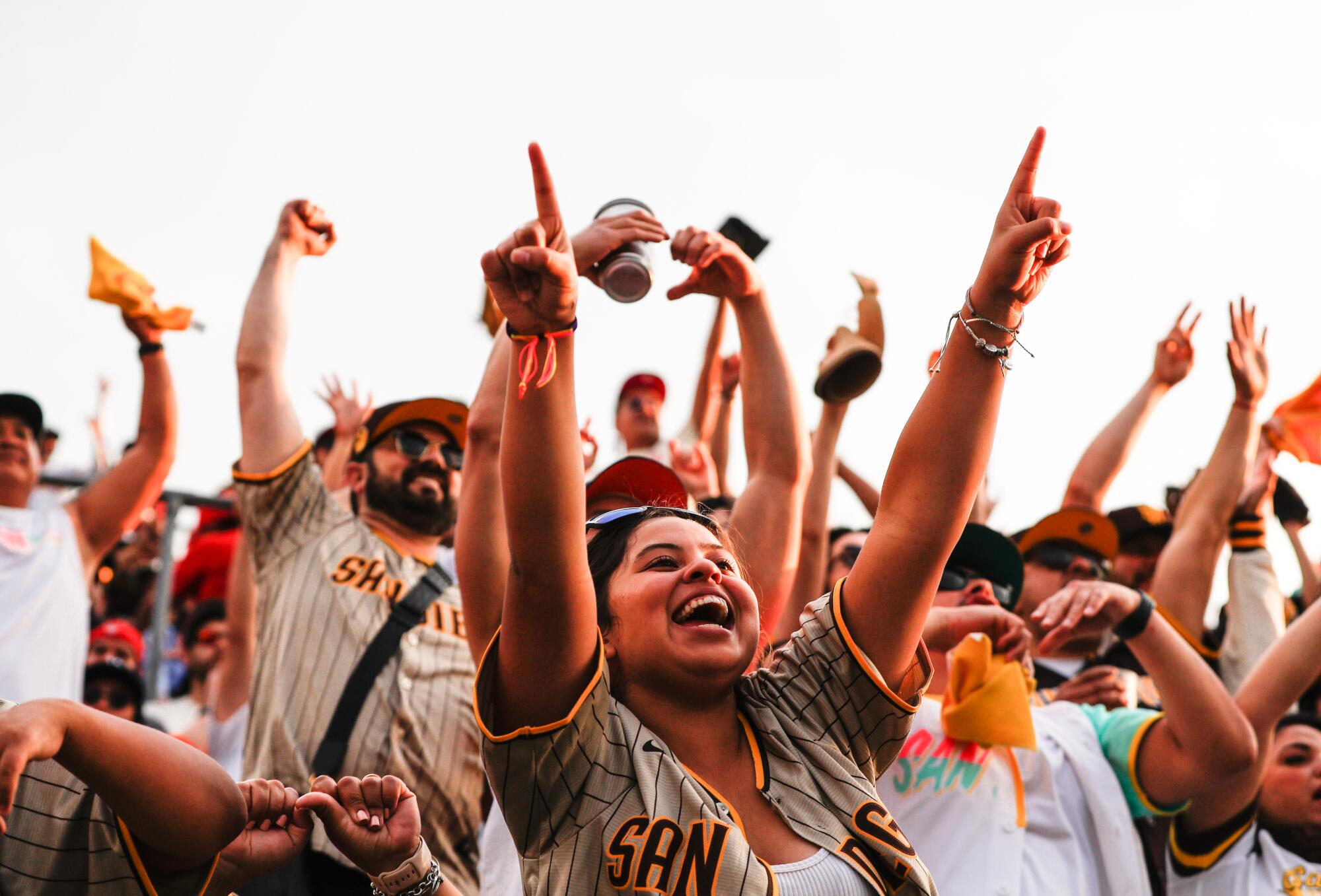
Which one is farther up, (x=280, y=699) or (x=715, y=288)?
(x=715, y=288)

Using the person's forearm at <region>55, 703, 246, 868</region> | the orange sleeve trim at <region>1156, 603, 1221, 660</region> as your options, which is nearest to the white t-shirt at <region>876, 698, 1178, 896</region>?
the orange sleeve trim at <region>1156, 603, 1221, 660</region>

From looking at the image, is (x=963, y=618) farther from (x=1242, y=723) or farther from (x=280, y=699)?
(x=280, y=699)

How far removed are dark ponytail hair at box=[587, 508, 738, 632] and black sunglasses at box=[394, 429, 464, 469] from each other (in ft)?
6.68

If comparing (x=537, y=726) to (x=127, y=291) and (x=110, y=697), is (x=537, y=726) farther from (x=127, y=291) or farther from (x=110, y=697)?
(x=110, y=697)

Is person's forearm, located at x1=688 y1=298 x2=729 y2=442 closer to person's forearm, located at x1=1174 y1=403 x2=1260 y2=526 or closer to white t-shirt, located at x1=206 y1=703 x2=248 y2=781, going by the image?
person's forearm, located at x1=1174 y1=403 x2=1260 y2=526

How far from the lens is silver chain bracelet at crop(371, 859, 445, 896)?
2.50m

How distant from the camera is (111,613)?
25.1 feet

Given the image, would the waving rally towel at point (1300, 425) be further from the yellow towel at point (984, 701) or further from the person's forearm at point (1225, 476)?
the yellow towel at point (984, 701)

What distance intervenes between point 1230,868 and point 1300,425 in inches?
91.7

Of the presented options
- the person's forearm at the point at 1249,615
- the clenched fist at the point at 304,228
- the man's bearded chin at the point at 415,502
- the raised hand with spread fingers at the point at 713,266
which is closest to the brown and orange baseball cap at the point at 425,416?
the man's bearded chin at the point at 415,502

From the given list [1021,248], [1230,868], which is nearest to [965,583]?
[1230,868]

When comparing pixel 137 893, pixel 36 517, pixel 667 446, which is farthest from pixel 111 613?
pixel 137 893

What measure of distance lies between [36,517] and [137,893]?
2879 millimetres

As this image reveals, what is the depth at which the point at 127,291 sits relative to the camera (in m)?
4.76
